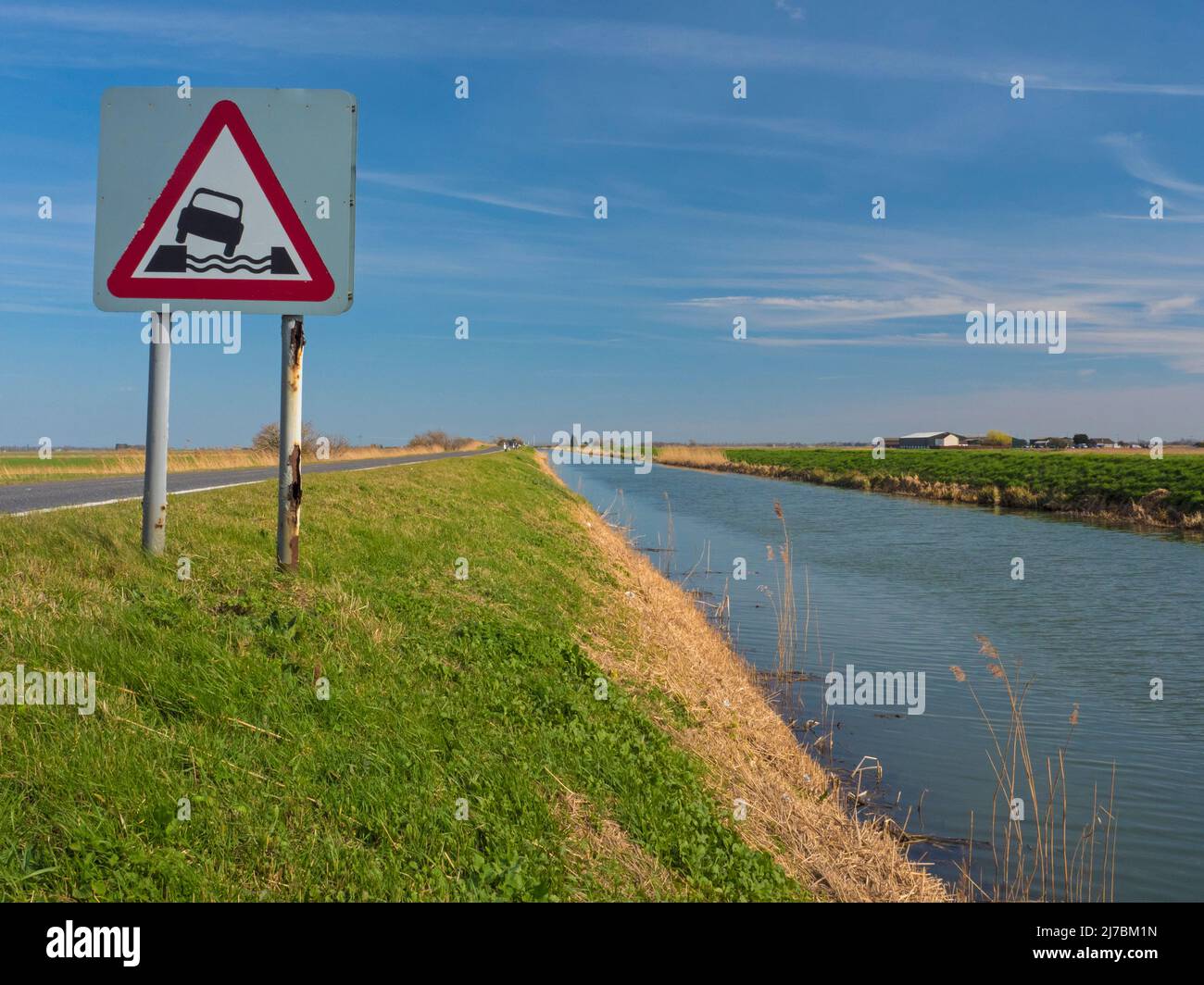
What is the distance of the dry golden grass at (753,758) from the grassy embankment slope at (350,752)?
0.13ft

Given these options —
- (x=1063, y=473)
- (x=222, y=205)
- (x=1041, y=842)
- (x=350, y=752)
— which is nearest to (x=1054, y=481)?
(x=1063, y=473)

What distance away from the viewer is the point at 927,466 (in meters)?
65.1

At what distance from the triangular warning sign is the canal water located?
6.92 meters

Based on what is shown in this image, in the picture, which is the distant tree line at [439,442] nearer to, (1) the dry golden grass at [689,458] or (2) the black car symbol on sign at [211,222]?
(1) the dry golden grass at [689,458]

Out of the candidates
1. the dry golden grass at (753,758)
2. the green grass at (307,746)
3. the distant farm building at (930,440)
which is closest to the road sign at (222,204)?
the green grass at (307,746)

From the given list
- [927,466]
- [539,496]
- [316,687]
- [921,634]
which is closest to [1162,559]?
[921,634]

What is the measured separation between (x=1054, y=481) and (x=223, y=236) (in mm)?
47486

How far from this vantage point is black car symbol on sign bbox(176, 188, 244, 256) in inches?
253

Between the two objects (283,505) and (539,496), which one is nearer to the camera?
(283,505)

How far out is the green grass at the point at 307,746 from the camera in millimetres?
3723

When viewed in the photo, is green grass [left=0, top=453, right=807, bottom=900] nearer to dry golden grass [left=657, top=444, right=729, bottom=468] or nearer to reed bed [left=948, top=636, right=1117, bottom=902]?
reed bed [left=948, top=636, right=1117, bottom=902]

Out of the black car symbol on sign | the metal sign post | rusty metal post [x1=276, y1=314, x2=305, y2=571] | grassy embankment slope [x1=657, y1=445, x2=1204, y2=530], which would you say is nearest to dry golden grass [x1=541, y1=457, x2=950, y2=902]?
rusty metal post [x1=276, y1=314, x2=305, y2=571]
